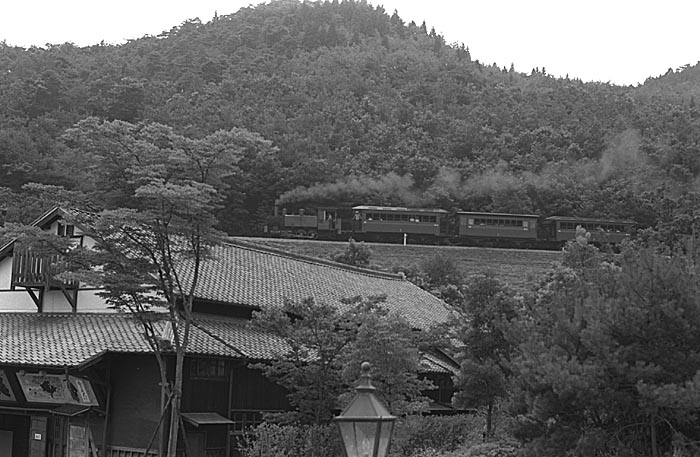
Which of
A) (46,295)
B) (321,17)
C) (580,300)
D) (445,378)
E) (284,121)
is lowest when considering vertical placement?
(445,378)

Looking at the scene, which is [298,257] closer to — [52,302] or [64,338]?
[52,302]

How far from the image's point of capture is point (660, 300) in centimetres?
1057

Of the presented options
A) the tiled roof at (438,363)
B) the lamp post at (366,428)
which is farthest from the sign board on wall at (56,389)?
the lamp post at (366,428)

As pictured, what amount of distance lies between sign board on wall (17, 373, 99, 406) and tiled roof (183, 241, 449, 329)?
3.07 m

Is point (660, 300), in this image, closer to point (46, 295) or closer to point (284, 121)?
point (46, 295)

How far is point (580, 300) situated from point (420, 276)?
28.3 m

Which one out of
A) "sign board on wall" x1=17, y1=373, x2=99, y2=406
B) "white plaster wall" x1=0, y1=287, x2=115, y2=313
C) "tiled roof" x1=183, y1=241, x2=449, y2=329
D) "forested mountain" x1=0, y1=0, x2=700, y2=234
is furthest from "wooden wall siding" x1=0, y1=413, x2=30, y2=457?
"forested mountain" x1=0, y1=0, x2=700, y2=234

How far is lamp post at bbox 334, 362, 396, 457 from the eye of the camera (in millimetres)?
5422

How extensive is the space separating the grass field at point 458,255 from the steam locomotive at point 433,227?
3387 millimetres

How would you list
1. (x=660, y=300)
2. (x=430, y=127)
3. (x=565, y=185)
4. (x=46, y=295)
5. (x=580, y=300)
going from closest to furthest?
(x=660, y=300) → (x=580, y=300) → (x=46, y=295) → (x=565, y=185) → (x=430, y=127)

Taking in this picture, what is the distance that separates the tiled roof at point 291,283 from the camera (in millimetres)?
20016

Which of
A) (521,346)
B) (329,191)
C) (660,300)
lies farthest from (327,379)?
(329,191)

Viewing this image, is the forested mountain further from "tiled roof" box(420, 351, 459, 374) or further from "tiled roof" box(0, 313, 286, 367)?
"tiled roof" box(420, 351, 459, 374)

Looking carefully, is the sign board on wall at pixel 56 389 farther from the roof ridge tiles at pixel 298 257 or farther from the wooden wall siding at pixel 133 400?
the roof ridge tiles at pixel 298 257
